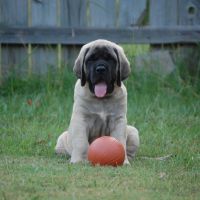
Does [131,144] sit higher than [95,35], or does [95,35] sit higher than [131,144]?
[95,35]

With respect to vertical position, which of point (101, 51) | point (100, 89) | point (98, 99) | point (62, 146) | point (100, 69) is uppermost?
point (101, 51)

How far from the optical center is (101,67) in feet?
21.8

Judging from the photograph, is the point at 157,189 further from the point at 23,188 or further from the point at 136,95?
Result: the point at 136,95

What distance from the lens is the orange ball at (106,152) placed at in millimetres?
6254

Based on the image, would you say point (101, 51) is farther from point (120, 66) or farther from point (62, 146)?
point (62, 146)

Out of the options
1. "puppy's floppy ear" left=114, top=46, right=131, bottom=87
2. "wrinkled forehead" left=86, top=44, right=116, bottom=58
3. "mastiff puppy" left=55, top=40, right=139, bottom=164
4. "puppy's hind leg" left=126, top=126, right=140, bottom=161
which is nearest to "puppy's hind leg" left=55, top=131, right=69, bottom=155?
"mastiff puppy" left=55, top=40, right=139, bottom=164

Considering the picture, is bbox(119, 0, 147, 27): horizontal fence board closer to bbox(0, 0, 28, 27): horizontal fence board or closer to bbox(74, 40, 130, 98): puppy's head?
bbox(0, 0, 28, 27): horizontal fence board

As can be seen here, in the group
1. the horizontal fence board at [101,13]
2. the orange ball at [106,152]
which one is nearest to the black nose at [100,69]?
the orange ball at [106,152]

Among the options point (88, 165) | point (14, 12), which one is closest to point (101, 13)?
point (14, 12)

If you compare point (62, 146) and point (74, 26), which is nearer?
point (62, 146)

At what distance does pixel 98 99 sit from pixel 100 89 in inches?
5.9

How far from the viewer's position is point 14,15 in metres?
10.3

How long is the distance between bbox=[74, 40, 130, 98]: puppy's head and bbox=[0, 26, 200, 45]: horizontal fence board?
3.25m

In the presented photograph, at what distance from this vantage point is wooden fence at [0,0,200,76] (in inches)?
398
